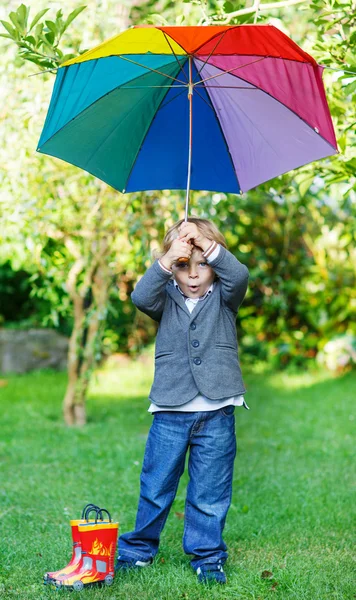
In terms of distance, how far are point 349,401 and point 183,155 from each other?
4034 millimetres

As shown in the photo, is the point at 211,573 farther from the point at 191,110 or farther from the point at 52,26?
the point at 52,26

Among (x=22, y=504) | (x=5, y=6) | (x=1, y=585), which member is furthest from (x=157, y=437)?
(x=5, y=6)

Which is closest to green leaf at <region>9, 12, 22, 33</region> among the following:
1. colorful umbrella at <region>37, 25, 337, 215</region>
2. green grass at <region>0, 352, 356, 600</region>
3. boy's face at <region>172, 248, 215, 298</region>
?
colorful umbrella at <region>37, 25, 337, 215</region>

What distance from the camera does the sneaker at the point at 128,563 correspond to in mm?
2932

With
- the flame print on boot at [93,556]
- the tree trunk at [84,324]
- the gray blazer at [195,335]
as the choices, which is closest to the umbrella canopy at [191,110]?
the gray blazer at [195,335]

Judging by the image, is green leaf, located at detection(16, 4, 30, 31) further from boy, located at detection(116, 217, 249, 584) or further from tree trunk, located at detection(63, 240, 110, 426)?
tree trunk, located at detection(63, 240, 110, 426)

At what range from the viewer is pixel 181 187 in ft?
10.3

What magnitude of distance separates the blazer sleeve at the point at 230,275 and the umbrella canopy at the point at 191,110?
34 centimetres

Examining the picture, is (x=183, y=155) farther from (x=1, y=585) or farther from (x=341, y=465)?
(x=341, y=465)

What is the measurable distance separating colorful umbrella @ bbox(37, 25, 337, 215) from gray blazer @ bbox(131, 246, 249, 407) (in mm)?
407

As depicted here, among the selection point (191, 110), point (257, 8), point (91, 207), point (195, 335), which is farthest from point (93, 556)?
point (91, 207)

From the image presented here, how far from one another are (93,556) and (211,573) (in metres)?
0.44

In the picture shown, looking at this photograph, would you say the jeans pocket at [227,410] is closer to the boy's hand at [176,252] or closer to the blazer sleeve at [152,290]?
the blazer sleeve at [152,290]

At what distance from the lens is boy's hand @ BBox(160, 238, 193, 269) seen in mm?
2721
